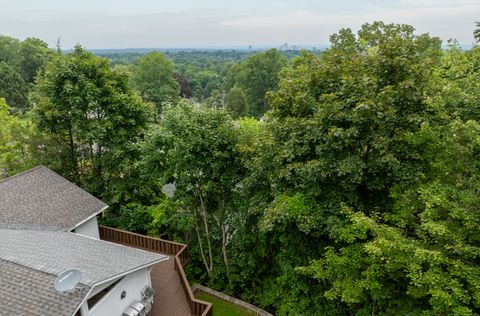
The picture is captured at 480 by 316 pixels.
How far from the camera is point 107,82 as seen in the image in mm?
15320

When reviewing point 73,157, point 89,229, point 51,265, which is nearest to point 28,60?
point 73,157

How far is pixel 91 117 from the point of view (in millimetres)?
15523

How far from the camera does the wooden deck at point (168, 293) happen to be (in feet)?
35.4

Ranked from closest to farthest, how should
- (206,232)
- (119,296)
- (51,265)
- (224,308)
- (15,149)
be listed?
1. (51,265)
2. (119,296)
3. (224,308)
4. (206,232)
5. (15,149)

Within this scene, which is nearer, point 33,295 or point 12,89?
point 33,295

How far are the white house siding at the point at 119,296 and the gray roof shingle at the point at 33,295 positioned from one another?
1.39 meters

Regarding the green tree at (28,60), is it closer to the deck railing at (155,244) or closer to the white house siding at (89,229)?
the deck railing at (155,244)

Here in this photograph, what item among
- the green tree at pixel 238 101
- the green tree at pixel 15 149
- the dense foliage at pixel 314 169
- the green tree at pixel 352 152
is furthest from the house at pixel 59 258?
the green tree at pixel 238 101

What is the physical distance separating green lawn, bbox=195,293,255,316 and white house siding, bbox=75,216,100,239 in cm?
536

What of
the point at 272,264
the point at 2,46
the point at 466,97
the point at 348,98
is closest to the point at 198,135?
the point at 348,98

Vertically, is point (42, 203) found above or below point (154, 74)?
below

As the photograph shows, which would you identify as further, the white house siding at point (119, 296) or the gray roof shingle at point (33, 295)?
the white house siding at point (119, 296)

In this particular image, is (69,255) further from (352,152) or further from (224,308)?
(352,152)

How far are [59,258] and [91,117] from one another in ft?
27.6
